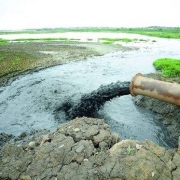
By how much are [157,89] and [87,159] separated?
3100 millimetres

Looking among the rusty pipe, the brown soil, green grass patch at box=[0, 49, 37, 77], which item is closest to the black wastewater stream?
green grass patch at box=[0, 49, 37, 77]

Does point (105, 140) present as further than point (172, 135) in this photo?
No

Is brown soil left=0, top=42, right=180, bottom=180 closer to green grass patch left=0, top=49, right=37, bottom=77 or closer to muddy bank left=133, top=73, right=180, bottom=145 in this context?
muddy bank left=133, top=73, right=180, bottom=145

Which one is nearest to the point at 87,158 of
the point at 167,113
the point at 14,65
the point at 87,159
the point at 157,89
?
the point at 87,159

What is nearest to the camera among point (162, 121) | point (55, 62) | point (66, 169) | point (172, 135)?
point (66, 169)

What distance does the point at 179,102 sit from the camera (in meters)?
6.95

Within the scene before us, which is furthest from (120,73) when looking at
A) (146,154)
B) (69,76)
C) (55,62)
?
(146,154)

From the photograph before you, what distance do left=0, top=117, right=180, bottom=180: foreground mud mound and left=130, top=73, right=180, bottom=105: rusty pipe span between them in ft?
5.43

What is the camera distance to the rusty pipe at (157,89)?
7.04m

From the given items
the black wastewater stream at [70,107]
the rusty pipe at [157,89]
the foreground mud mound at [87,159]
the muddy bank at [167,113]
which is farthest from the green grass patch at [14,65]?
the foreground mud mound at [87,159]

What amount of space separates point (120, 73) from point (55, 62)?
23.4ft

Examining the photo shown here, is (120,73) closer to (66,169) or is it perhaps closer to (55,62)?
(55,62)

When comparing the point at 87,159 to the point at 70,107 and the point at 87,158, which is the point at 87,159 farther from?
the point at 70,107

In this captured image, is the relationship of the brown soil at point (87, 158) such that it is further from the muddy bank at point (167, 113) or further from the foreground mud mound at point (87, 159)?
the muddy bank at point (167, 113)
